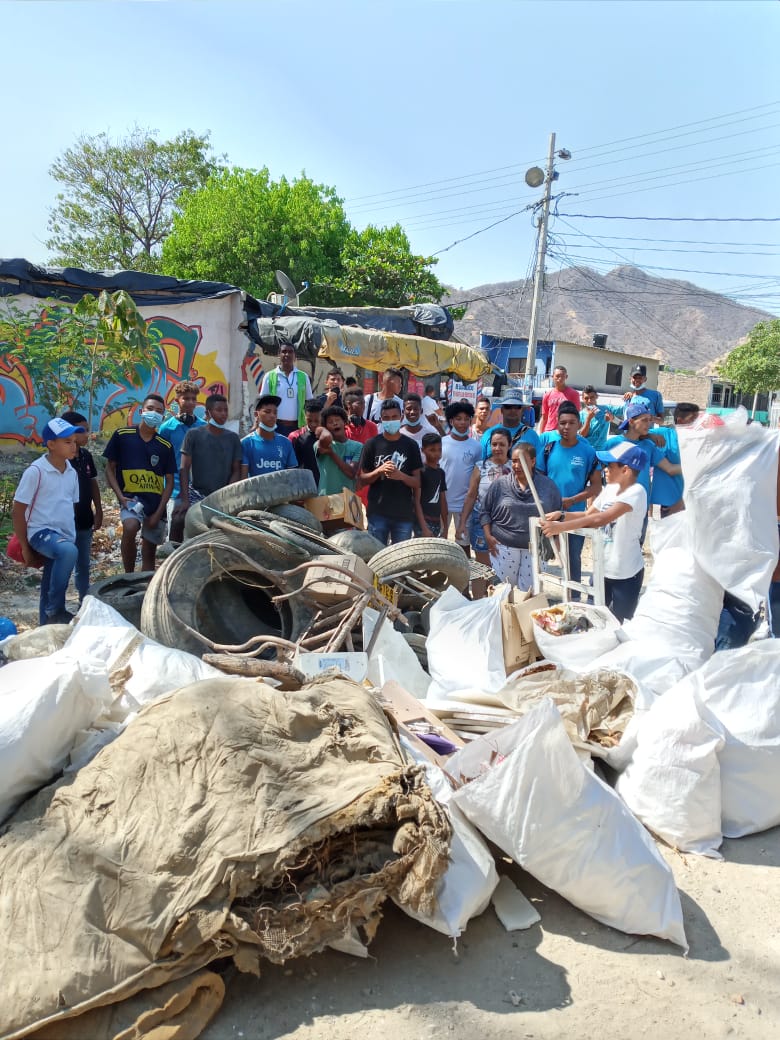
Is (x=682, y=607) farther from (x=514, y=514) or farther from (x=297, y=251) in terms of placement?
(x=297, y=251)

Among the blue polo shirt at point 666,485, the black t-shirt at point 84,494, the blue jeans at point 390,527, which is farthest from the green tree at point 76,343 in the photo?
the blue polo shirt at point 666,485

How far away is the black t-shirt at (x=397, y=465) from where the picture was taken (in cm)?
593

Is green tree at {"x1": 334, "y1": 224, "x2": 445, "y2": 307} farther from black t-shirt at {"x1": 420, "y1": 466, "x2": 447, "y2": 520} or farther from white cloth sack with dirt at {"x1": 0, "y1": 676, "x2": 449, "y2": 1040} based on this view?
white cloth sack with dirt at {"x1": 0, "y1": 676, "x2": 449, "y2": 1040}

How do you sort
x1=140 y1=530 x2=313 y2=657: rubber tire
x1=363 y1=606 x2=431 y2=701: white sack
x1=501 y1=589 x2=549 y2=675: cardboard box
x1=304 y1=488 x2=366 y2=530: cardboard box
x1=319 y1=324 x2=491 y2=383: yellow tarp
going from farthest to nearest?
1. x1=319 y1=324 x2=491 y2=383: yellow tarp
2. x1=304 y1=488 x2=366 y2=530: cardboard box
3. x1=140 y1=530 x2=313 y2=657: rubber tire
4. x1=501 y1=589 x2=549 y2=675: cardboard box
5. x1=363 y1=606 x2=431 y2=701: white sack

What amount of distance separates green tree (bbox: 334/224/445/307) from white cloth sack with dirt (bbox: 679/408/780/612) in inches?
910

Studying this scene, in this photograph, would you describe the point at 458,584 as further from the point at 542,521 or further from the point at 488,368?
the point at 488,368

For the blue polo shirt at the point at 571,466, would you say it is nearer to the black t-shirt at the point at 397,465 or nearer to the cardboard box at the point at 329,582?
the black t-shirt at the point at 397,465

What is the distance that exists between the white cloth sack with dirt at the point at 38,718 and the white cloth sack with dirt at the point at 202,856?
0.12m

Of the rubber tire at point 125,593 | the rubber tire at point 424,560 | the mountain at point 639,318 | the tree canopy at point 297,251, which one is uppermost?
the mountain at point 639,318

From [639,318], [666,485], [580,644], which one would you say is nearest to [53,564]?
[580,644]

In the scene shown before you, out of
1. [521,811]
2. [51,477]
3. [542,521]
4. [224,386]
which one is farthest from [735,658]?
[224,386]

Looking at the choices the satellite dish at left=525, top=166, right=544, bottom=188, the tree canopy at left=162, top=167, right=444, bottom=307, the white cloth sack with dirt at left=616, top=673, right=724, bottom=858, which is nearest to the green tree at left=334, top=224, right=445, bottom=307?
the tree canopy at left=162, top=167, right=444, bottom=307

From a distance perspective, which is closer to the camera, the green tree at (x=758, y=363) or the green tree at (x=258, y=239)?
the green tree at (x=258, y=239)

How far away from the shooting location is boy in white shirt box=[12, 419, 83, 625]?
4746 millimetres
